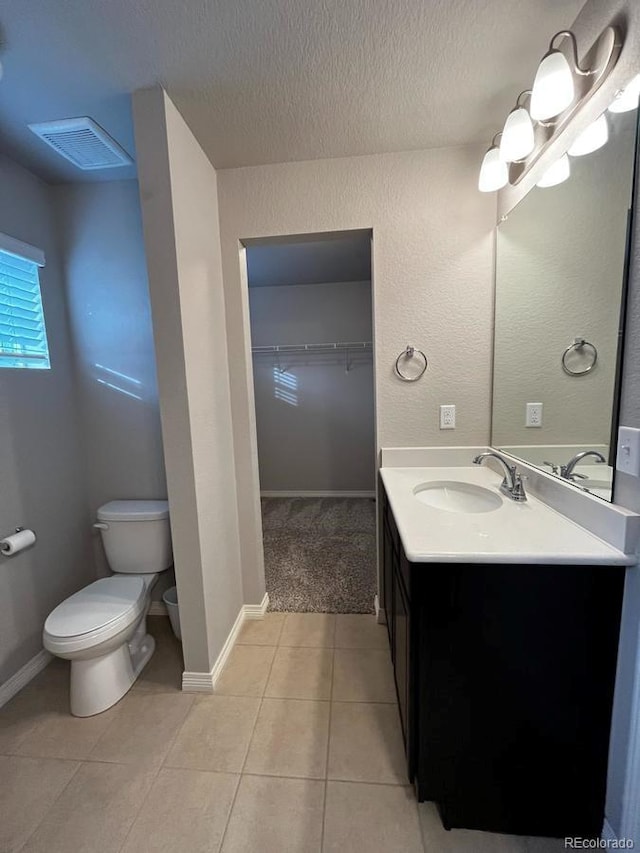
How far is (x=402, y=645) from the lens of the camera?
3.87ft

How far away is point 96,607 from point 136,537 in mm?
374

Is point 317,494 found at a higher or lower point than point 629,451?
lower

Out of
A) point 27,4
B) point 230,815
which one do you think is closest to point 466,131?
point 27,4

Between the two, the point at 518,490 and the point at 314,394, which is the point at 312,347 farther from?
the point at 518,490

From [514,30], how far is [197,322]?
1.47 m

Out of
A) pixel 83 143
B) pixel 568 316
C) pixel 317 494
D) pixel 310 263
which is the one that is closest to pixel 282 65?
pixel 83 143

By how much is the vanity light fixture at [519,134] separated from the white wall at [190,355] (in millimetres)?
1261

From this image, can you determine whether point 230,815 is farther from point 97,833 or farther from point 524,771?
point 524,771

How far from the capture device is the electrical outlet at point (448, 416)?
1725 millimetres

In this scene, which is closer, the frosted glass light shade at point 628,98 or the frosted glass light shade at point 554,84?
the frosted glass light shade at point 628,98

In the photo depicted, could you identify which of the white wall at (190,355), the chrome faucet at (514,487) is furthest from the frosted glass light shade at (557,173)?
the white wall at (190,355)

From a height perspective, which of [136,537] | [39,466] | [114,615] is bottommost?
[114,615]

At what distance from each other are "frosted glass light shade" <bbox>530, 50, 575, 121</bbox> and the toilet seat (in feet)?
7.86

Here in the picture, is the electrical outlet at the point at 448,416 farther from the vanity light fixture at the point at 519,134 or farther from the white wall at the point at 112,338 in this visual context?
the white wall at the point at 112,338
